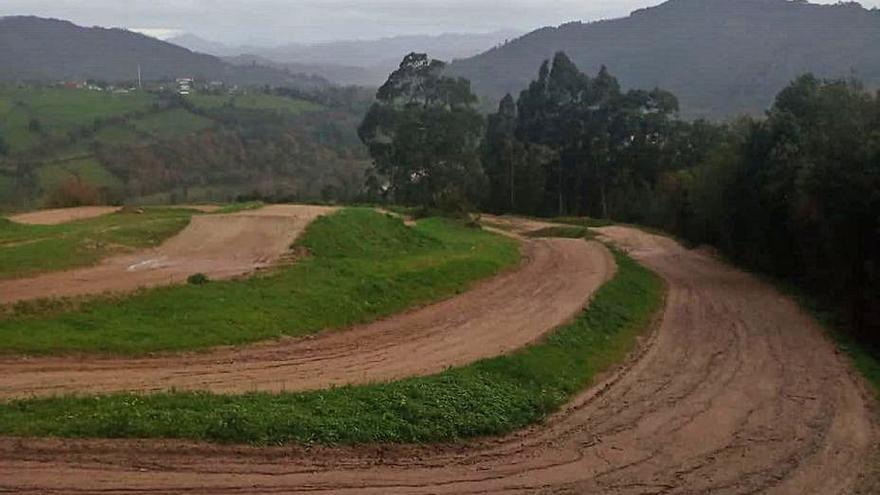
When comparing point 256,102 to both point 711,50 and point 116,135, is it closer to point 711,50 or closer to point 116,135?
point 116,135

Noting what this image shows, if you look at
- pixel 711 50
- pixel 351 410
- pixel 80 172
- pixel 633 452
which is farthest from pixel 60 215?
pixel 711 50

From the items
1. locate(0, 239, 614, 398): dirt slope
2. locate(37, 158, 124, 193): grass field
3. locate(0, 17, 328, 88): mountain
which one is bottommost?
locate(37, 158, 124, 193): grass field

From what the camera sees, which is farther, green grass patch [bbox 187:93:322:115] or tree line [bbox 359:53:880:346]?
green grass patch [bbox 187:93:322:115]

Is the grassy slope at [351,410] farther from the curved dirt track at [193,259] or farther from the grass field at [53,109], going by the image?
the grass field at [53,109]

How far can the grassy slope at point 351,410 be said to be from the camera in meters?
10.3

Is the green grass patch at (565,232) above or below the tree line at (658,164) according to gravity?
below

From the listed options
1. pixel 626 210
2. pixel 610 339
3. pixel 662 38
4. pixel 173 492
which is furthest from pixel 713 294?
pixel 662 38

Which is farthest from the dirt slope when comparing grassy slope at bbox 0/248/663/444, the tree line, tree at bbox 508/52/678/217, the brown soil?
tree at bbox 508/52/678/217

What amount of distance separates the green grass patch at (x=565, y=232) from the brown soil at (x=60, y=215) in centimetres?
1822

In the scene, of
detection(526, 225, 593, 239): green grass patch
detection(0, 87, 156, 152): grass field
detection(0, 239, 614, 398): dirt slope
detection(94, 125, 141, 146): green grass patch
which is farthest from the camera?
detection(94, 125, 141, 146): green grass patch

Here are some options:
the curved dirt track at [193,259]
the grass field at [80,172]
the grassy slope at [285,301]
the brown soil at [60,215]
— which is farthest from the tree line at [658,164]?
the grass field at [80,172]

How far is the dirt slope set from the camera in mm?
12250

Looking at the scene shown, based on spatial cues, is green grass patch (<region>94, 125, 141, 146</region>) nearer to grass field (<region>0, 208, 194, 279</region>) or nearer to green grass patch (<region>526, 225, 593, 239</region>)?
green grass patch (<region>526, 225, 593, 239</region>)

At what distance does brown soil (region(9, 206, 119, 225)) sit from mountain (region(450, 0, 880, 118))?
72.0m
